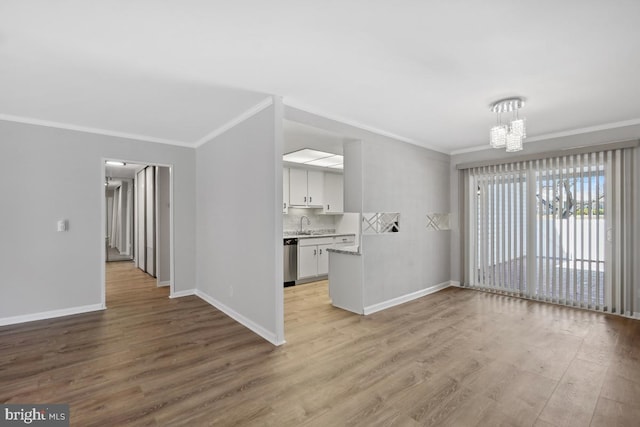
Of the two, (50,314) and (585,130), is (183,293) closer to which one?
(50,314)

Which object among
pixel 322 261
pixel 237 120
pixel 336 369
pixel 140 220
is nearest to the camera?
pixel 336 369

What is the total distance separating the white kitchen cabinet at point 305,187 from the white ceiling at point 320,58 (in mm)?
2585

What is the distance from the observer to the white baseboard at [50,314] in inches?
144

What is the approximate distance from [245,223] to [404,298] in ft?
8.76

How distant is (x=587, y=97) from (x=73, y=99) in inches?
209

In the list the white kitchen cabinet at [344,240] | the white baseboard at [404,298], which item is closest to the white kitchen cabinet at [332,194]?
the white kitchen cabinet at [344,240]

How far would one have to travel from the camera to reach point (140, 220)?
7449 mm

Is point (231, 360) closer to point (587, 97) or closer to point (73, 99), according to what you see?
point (73, 99)

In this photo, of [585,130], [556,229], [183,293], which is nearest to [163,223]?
[183,293]

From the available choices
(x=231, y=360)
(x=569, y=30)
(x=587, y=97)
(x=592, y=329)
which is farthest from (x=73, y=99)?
(x=592, y=329)

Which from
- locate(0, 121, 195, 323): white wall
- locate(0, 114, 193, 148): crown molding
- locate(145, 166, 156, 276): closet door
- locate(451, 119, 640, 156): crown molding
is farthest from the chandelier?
locate(145, 166, 156, 276): closet door

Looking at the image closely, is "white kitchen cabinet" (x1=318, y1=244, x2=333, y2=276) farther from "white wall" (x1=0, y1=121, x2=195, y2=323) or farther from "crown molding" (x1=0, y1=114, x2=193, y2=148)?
"white wall" (x1=0, y1=121, x2=195, y2=323)

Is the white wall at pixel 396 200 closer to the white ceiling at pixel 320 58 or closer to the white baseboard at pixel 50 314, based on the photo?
the white ceiling at pixel 320 58

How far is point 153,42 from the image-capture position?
2123mm
